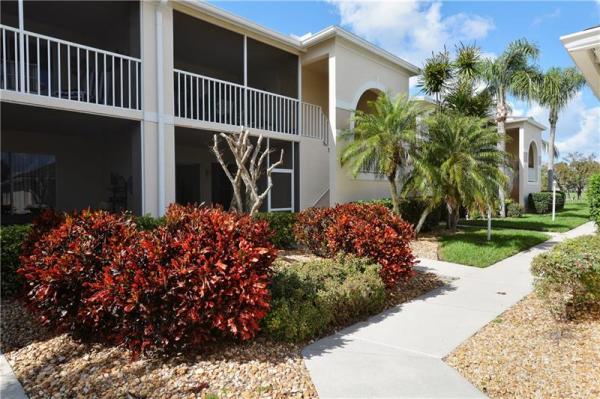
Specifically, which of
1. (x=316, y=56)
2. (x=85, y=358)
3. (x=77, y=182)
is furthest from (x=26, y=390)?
(x=316, y=56)

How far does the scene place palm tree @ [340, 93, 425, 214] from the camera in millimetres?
10961

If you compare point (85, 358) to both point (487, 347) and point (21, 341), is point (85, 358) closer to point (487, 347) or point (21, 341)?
point (21, 341)

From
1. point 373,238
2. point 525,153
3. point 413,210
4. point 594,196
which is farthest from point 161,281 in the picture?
point 525,153

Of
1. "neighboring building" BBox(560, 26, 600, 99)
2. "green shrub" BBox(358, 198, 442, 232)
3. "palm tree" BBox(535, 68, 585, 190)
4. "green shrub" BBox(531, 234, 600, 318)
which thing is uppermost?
"palm tree" BBox(535, 68, 585, 190)

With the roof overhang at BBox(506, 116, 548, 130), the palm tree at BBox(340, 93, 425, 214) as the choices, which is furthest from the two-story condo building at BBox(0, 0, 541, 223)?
the roof overhang at BBox(506, 116, 548, 130)

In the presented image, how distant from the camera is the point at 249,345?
4238 millimetres

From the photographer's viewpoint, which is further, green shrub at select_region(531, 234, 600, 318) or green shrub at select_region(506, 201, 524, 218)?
green shrub at select_region(506, 201, 524, 218)

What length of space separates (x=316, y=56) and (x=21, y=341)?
11382 millimetres

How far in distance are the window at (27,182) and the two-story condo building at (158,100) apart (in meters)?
0.03

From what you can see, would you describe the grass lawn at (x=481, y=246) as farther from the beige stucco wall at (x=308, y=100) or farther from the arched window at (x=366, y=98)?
the arched window at (x=366, y=98)

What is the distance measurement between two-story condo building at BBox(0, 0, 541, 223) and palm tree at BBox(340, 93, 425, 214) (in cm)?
146

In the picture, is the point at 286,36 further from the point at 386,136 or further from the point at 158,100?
the point at 158,100

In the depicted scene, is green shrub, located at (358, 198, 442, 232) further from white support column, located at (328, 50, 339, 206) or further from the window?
the window

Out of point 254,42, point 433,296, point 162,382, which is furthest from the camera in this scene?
point 254,42
